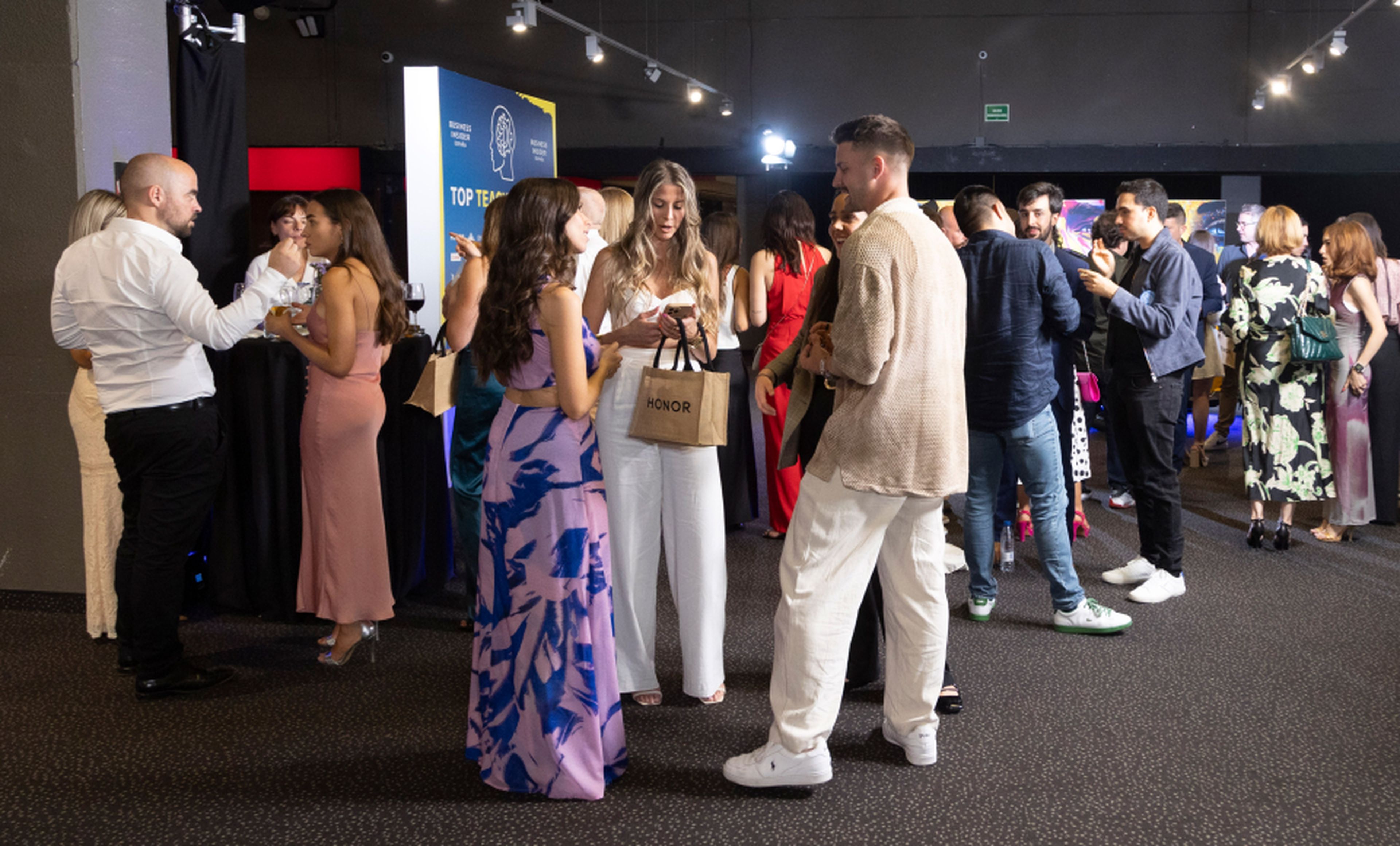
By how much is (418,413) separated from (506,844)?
6.72 feet

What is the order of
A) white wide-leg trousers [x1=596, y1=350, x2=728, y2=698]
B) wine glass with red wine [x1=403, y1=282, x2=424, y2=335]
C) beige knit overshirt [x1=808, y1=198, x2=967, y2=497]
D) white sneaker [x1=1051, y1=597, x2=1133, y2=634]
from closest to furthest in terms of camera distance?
beige knit overshirt [x1=808, y1=198, x2=967, y2=497], white wide-leg trousers [x1=596, y1=350, x2=728, y2=698], wine glass with red wine [x1=403, y1=282, x2=424, y2=335], white sneaker [x1=1051, y1=597, x2=1133, y2=634]

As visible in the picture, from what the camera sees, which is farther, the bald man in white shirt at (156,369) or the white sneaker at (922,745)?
the bald man in white shirt at (156,369)

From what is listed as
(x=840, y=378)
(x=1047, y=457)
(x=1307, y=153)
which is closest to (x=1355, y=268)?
(x=1047, y=457)

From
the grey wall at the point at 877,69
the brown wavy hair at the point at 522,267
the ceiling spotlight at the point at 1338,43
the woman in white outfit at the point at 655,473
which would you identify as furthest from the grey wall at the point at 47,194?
the ceiling spotlight at the point at 1338,43

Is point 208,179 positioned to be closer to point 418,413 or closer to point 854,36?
point 418,413

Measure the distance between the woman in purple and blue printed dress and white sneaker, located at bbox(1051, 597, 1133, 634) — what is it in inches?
74.7

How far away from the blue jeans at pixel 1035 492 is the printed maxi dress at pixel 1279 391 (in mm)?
1671

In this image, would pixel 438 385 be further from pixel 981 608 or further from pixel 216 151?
pixel 981 608

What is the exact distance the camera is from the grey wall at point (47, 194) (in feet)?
13.5

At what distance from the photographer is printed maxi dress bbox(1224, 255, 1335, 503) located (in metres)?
4.74

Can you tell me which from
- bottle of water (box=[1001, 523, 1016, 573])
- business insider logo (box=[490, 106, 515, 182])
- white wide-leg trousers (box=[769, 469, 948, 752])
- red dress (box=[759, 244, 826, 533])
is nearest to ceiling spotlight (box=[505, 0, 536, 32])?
business insider logo (box=[490, 106, 515, 182])

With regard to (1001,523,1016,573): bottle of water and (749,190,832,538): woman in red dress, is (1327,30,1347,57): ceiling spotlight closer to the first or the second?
(749,190,832,538): woman in red dress

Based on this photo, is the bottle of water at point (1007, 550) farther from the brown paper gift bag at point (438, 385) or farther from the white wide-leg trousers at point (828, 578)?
the brown paper gift bag at point (438, 385)

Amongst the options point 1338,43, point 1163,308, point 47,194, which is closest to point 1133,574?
point 1163,308
